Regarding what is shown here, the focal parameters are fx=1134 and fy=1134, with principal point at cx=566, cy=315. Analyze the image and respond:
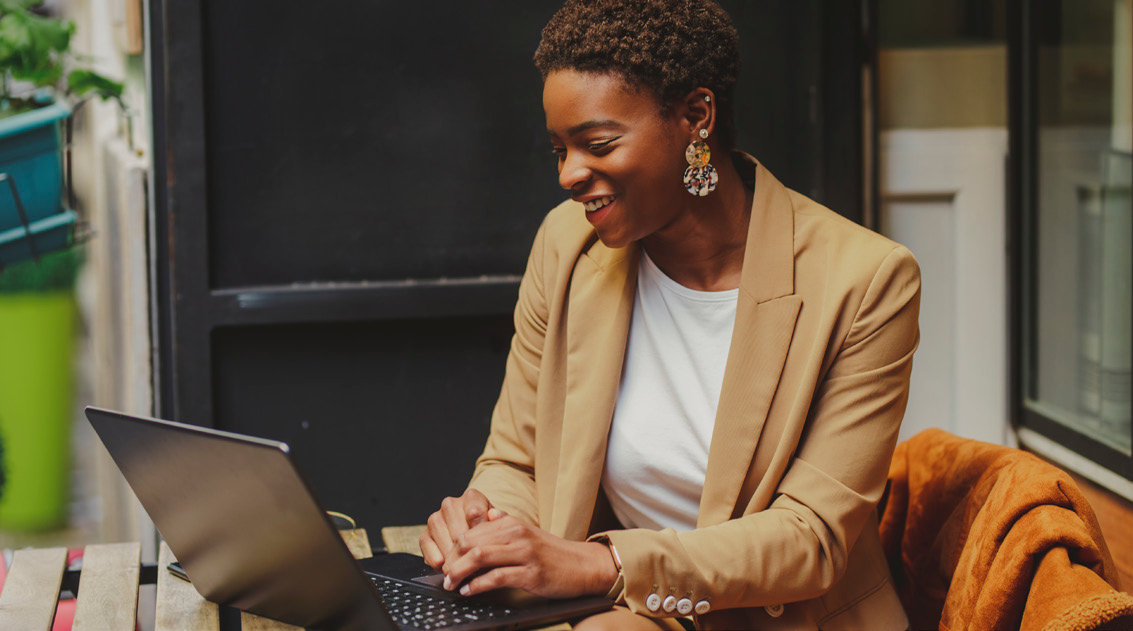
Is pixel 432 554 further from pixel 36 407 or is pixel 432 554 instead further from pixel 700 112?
pixel 36 407

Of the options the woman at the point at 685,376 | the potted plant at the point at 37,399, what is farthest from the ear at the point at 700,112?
the potted plant at the point at 37,399

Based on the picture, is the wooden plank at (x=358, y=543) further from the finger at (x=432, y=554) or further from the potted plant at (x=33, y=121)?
the potted plant at (x=33, y=121)

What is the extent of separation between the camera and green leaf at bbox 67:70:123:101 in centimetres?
274

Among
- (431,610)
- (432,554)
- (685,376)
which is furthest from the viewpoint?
(685,376)

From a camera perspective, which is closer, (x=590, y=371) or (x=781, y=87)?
(x=590, y=371)

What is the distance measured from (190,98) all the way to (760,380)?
1432mm

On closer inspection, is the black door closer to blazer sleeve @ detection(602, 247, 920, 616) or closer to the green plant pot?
the green plant pot

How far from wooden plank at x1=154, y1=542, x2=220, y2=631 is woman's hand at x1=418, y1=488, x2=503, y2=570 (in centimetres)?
30

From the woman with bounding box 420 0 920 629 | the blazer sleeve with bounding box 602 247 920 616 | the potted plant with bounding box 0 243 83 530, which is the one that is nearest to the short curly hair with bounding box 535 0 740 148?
the woman with bounding box 420 0 920 629

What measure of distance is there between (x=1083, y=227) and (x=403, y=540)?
2.03m

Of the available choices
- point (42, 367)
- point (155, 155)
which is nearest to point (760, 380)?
point (155, 155)

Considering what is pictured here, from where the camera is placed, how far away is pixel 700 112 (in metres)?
1.77

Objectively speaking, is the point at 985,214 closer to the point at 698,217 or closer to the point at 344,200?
the point at 698,217

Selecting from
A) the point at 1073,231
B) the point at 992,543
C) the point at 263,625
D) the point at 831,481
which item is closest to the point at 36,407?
the point at 263,625
